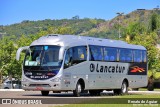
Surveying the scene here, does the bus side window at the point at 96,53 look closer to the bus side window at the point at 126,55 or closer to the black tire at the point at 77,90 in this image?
the black tire at the point at 77,90

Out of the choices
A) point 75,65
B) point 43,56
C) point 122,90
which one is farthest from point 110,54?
point 43,56

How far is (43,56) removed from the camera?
85.8 feet

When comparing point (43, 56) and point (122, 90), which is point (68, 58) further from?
point (122, 90)

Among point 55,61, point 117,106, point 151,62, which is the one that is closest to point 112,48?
point 55,61

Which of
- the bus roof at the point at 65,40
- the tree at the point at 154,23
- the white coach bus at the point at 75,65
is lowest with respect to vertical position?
the white coach bus at the point at 75,65

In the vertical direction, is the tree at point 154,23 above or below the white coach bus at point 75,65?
above

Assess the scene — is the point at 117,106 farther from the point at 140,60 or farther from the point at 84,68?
the point at 140,60

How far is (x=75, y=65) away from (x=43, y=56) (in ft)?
6.28

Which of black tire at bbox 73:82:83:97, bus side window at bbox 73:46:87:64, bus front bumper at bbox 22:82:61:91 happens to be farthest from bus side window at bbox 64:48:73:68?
black tire at bbox 73:82:83:97

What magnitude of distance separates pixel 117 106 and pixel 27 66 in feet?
32.8

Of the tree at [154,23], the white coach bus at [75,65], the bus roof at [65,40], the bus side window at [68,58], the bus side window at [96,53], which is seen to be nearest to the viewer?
the white coach bus at [75,65]

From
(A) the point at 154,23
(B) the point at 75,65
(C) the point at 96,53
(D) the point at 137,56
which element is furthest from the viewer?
(A) the point at 154,23

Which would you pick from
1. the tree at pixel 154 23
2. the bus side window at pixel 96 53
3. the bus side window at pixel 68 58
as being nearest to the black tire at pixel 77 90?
the bus side window at pixel 68 58

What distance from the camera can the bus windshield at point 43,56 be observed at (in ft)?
85.2
